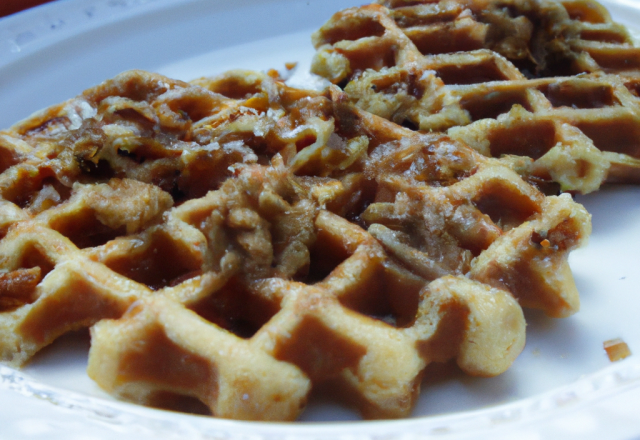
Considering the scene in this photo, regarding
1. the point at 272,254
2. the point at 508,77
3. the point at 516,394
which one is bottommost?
the point at 516,394

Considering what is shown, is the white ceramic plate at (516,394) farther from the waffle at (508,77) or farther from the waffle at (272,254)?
the waffle at (508,77)

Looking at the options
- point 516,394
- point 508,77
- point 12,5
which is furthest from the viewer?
point 12,5

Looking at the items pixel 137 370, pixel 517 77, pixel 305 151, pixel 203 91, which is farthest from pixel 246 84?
pixel 137 370

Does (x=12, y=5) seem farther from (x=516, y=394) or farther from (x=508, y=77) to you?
(x=516, y=394)

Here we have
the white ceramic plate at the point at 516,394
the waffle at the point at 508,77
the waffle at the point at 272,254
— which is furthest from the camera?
the waffle at the point at 508,77

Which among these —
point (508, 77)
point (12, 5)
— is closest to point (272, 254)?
point (508, 77)

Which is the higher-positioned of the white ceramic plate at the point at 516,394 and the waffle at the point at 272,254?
the waffle at the point at 272,254

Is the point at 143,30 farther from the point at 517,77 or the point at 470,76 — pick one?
the point at 517,77

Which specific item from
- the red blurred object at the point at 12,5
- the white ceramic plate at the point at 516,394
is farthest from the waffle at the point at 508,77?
the red blurred object at the point at 12,5
